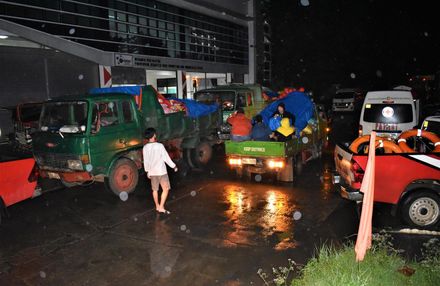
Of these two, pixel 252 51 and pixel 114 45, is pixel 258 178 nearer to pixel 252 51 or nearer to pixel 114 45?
pixel 114 45

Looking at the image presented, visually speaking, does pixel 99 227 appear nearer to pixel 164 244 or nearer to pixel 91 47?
pixel 164 244

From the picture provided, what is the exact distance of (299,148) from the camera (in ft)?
33.0

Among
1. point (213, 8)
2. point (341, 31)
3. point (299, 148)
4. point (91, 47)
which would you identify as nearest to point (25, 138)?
point (91, 47)

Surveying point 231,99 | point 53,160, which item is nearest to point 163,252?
point 53,160

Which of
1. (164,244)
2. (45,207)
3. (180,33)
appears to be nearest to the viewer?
(164,244)

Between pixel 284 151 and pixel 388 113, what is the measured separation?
3.75m

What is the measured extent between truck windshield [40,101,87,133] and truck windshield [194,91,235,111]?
5843 millimetres

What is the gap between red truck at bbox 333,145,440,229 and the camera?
233 inches

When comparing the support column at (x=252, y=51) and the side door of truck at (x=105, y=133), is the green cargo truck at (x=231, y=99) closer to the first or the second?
the side door of truck at (x=105, y=133)

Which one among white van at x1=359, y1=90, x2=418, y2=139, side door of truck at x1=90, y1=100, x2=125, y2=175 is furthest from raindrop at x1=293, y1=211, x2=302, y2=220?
white van at x1=359, y1=90, x2=418, y2=139

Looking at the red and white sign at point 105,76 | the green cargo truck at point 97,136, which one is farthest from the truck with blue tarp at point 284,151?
the red and white sign at point 105,76

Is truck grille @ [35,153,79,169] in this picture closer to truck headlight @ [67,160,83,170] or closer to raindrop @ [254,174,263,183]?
truck headlight @ [67,160,83,170]

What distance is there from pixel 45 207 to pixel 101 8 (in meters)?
12.0

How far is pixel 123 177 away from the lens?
8609mm
